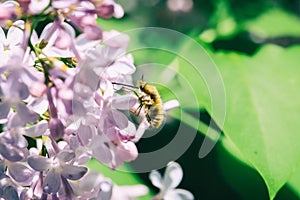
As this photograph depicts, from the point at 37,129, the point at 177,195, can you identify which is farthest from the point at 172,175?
the point at 37,129

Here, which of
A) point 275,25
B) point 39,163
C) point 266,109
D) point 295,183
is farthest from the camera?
point 275,25

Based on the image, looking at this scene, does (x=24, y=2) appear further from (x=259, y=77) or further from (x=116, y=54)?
(x=259, y=77)

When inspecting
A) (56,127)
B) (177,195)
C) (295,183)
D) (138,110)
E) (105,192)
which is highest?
(56,127)

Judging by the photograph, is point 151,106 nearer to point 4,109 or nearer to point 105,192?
point 105,192

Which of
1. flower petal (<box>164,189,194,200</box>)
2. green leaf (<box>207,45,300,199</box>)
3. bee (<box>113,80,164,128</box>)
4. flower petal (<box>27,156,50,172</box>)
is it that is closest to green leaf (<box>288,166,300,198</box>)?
green leaf (<box>207,45,300,199</box>)

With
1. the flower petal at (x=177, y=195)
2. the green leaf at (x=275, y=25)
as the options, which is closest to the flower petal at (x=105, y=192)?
the flower petal at (x=177, y=195)

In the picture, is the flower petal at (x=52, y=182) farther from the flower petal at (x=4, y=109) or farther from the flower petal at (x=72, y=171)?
the flower petal at (x=4, y=109)

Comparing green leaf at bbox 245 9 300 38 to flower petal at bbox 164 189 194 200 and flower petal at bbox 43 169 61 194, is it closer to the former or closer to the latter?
flower petal at bbox 164 189 194 200
